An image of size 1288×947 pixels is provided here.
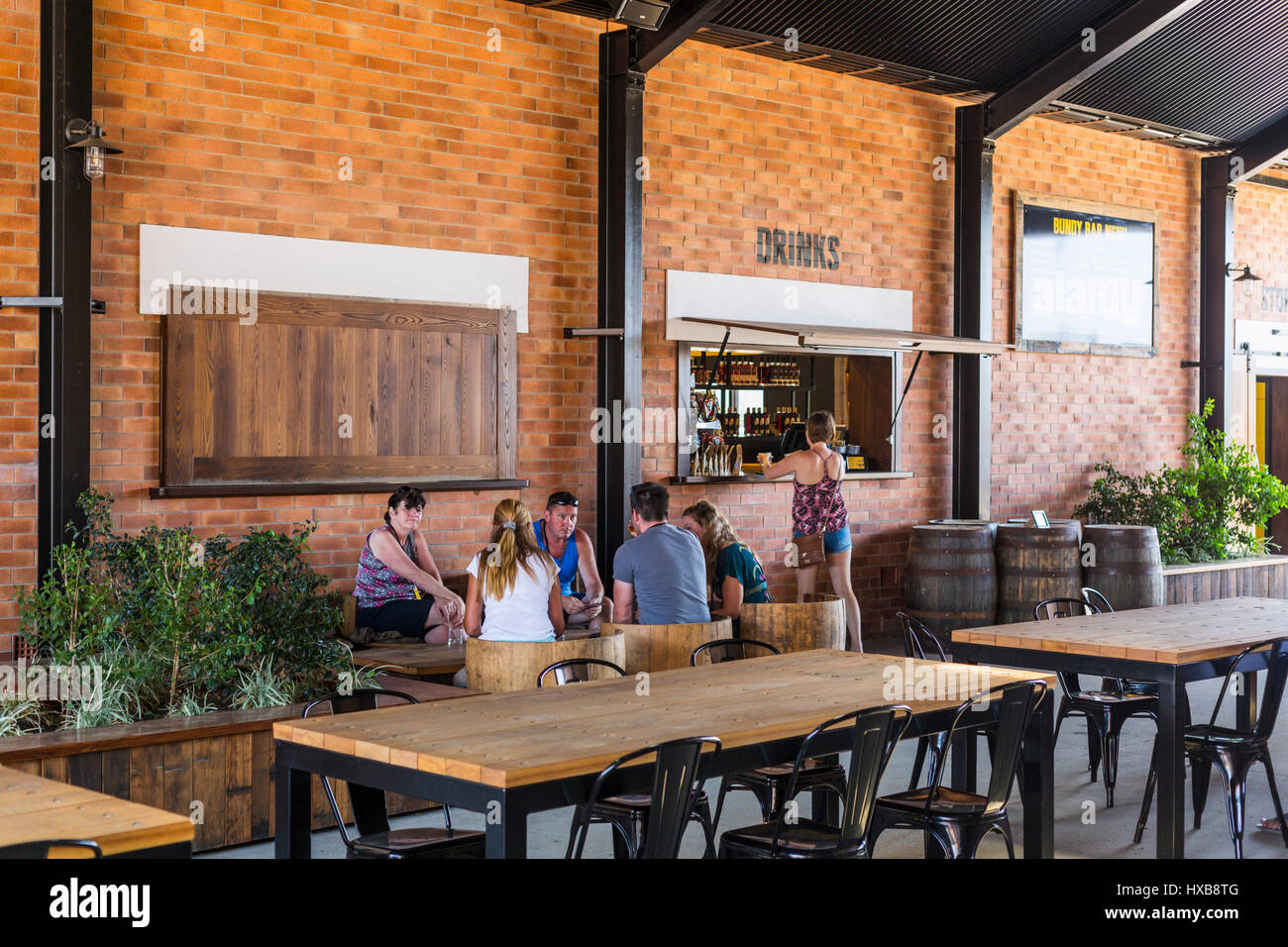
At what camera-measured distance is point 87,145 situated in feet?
20.7

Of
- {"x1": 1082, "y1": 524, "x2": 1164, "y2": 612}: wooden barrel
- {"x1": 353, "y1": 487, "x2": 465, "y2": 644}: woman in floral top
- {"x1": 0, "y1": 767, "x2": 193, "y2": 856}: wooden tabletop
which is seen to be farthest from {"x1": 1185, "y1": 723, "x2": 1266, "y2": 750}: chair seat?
{"x1": 1082, "y1": 524, "x2": 1164, "y2": 612}: wooden barrel

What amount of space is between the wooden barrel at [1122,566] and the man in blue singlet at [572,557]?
428 cm

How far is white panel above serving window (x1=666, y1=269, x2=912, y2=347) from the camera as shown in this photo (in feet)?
29.2

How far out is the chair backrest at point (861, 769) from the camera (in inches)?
145

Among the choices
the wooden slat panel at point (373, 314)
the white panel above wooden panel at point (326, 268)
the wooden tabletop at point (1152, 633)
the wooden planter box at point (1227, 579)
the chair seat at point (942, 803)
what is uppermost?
the white panel above wooden panel at point (326, 268)

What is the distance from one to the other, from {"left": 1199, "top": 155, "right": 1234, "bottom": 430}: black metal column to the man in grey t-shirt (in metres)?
8.11

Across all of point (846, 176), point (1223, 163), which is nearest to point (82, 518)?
A: point (846, 176)

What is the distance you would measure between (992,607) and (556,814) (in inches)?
188

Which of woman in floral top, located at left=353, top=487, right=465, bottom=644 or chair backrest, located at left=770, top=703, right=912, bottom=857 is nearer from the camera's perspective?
chair backrest, located at left=770, top=703, right=912, bottom=857

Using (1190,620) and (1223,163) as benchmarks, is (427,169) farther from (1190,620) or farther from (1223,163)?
(1223,163)

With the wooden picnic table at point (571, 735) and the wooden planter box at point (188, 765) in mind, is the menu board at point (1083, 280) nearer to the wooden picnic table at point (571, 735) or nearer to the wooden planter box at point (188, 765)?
the wooden picnic table at point (571, 735)

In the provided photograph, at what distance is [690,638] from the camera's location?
5.59 m

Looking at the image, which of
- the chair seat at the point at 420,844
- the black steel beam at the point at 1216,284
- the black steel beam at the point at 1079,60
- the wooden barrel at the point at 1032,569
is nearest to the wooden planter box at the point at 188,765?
the chair seat at the point at 420,844

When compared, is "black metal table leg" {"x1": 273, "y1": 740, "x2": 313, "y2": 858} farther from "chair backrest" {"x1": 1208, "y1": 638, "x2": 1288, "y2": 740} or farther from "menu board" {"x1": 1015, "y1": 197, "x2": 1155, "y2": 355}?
"menu board" {"x1": 1015, "y1": 197, "x2": 1155, "y2": 355}
